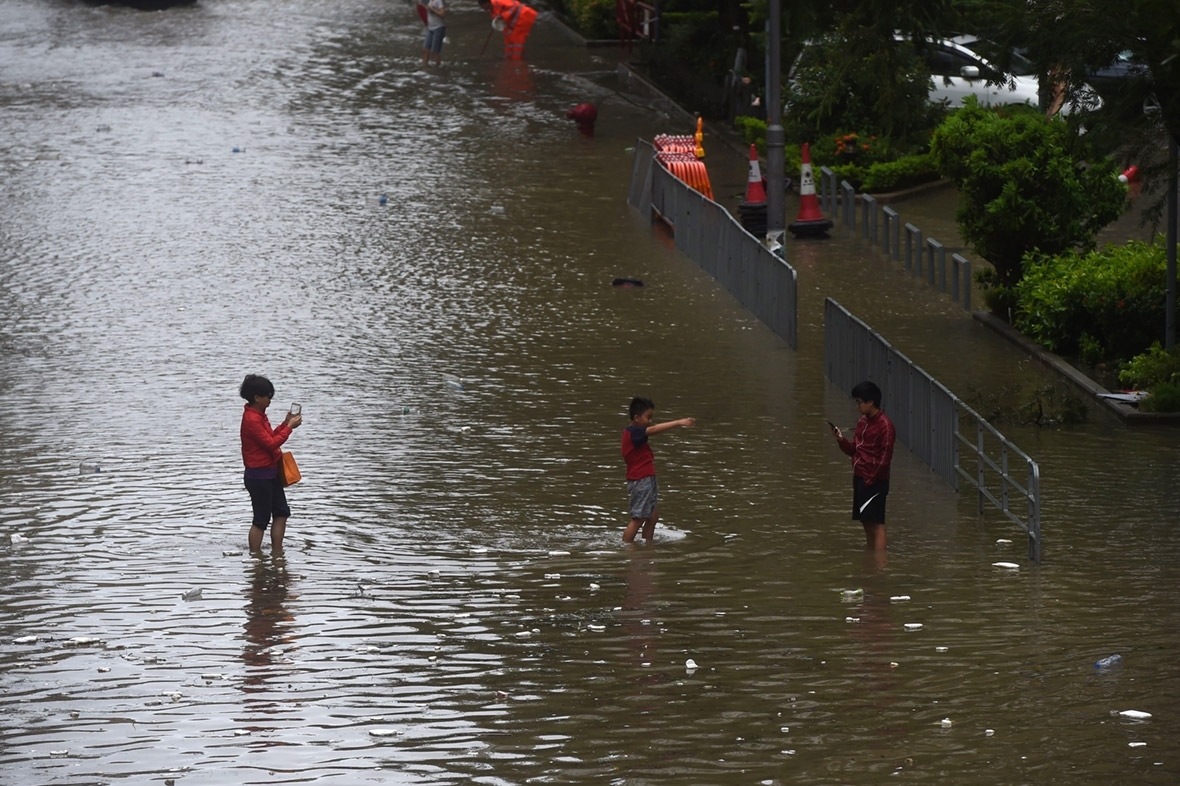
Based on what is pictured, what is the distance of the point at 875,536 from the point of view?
488 inches

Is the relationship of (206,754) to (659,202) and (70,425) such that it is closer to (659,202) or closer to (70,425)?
(70,425)

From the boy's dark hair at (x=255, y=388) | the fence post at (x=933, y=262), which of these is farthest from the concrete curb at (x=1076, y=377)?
the boy's dark hair at (x=255, y=388)

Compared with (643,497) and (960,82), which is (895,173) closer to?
(960,82)

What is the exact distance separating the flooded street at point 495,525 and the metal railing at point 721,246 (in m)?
0.30

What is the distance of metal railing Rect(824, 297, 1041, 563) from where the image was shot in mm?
13265

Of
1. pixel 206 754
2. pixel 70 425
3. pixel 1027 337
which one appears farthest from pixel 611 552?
pixel 1027 337

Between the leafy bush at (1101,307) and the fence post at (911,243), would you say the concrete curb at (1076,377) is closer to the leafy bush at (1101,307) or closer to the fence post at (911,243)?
the leafy bush at (1101,307)

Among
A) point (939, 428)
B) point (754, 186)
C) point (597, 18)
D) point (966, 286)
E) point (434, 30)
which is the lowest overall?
point (939, 428)

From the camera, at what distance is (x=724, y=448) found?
15211 millimetres

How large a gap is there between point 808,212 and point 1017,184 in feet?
15.1

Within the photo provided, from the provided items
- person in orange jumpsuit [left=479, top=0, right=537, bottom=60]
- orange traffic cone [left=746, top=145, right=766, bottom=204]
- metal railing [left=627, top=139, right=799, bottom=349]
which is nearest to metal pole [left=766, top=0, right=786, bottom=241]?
metal railing [left=627, top=139, right=799, bottom=349]

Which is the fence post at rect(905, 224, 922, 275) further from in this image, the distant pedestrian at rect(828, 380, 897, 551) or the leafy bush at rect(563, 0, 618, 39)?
the leafy bush at rect(563, 0, 618, 39)

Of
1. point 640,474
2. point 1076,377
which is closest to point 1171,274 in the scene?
point 1076,377

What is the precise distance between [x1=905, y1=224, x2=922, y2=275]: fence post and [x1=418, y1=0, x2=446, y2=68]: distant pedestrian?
50.5 feet
